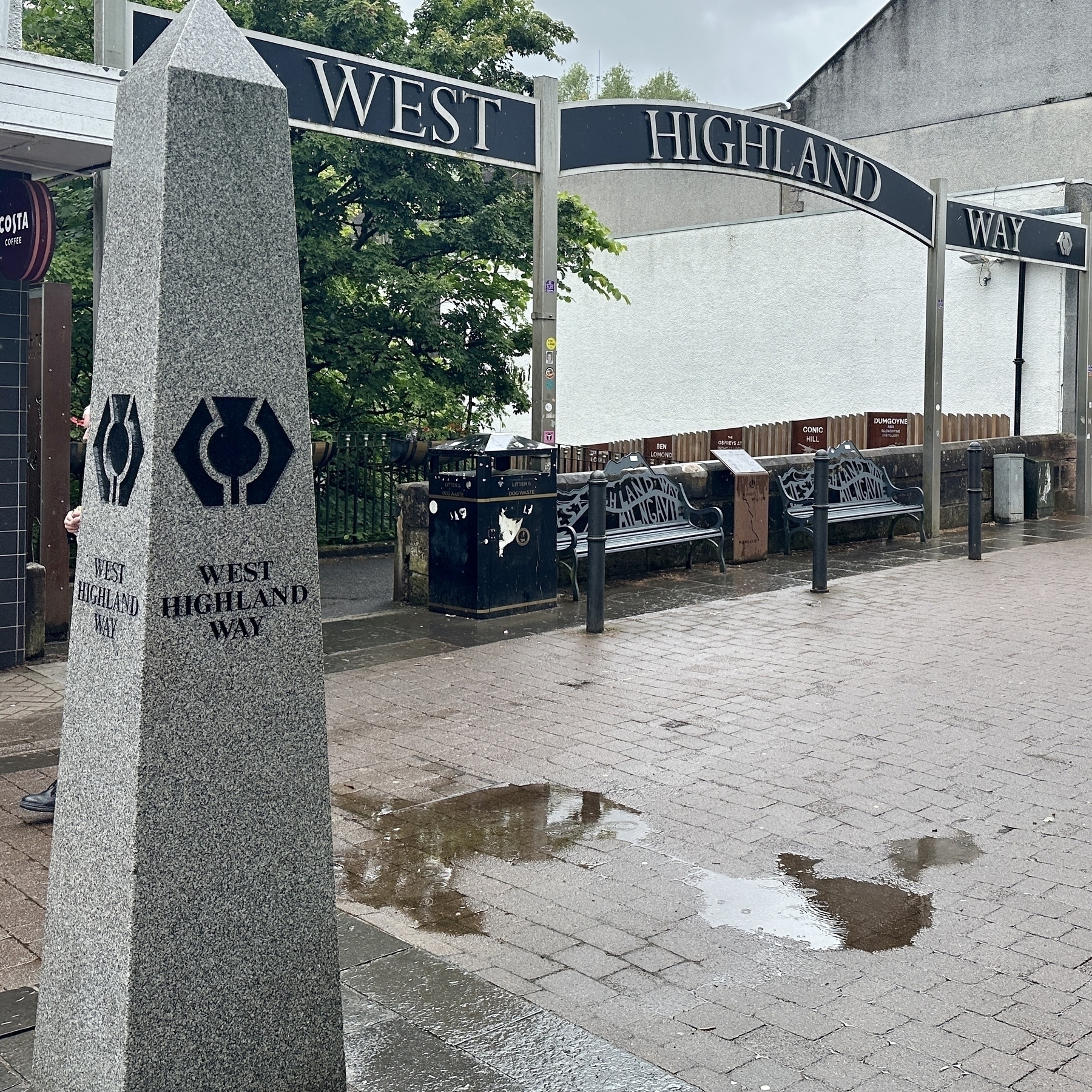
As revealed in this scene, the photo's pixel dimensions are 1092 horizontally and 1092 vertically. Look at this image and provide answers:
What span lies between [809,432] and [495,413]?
21.3 feet

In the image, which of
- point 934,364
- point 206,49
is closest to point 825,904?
point 206,49

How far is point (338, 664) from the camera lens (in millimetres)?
8641

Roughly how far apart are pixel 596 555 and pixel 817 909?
4945mm

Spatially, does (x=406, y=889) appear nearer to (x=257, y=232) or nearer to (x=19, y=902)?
(x=19, y=902)

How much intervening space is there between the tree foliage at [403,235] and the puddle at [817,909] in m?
9.69

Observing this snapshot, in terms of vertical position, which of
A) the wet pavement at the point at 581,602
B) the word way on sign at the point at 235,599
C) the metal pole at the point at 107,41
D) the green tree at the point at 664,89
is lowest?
the wet pavement at the point at 581,602

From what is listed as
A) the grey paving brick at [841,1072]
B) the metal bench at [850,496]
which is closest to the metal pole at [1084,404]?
the metal bench at [850,496]

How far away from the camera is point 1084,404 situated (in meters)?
18.8

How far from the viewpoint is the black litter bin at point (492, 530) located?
9.88 m

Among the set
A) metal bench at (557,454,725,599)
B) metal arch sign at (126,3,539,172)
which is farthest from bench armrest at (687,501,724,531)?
metal arch sign at (126,3,539,172)

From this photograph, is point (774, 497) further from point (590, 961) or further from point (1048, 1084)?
point (1048, 1084)

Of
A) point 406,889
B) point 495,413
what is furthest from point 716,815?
point 495,413

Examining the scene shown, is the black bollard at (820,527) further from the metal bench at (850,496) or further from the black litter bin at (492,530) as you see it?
the black litter bin at (492,530)

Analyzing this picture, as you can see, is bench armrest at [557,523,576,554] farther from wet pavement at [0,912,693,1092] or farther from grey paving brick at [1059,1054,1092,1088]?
grey paving brick at [1059,1054,1092,1088]
